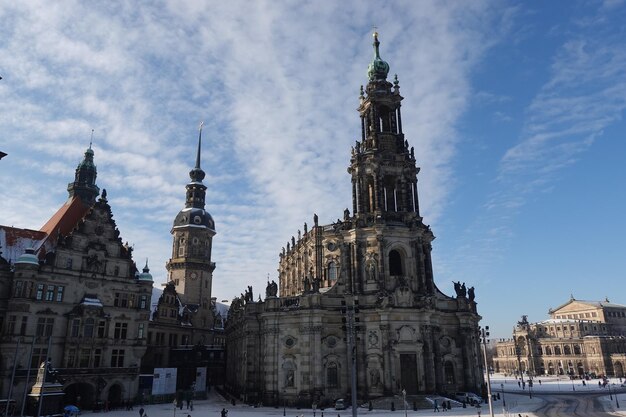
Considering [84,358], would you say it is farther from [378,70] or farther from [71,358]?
[378,70]

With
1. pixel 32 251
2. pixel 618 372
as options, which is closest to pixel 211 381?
pixel 32 251

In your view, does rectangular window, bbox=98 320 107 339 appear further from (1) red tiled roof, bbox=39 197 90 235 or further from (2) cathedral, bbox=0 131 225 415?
(1) red tiled roof, bbox=39 197 90 235

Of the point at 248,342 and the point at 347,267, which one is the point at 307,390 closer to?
the point at 248,342

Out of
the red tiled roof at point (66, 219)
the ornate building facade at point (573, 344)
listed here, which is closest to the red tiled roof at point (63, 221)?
the red tiled roof at point (66, 219)

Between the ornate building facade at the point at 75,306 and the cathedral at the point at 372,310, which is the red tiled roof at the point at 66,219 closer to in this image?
the ornate building facade at the point at 75,306

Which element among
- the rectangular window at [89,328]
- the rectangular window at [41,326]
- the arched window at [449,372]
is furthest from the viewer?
the arched window at [449,372]

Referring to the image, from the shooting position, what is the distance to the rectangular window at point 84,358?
50.4 meters

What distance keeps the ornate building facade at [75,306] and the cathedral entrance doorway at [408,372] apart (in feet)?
98.4

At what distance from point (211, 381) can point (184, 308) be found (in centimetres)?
1396

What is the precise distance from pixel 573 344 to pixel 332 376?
92394 millimetres

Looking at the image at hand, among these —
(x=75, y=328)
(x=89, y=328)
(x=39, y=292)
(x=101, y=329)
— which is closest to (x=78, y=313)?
(x=75, y=328)

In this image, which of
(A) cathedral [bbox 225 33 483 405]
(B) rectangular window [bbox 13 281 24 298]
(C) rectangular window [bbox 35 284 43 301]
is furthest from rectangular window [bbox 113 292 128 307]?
(A) cathedral [bbox 225 33 483 405]

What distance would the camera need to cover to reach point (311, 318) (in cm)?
5388

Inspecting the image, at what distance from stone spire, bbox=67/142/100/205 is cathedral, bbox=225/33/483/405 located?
30.9 m
